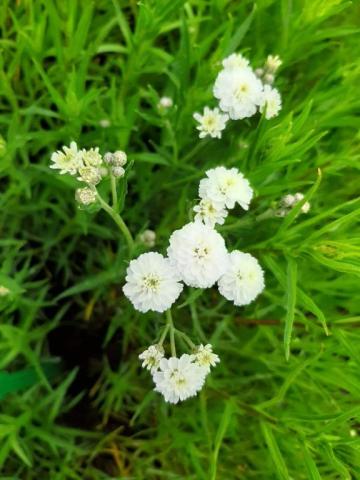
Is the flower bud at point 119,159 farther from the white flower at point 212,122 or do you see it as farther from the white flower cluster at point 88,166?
the white flower at point 212,122

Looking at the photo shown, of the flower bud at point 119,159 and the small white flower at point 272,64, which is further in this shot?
the small white flower at point 272,64

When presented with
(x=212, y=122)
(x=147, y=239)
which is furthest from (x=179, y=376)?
(x=212, y=122)

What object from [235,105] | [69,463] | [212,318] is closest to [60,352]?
[69,463]

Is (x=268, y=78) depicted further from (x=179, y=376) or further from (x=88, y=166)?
(x=179, y=376)

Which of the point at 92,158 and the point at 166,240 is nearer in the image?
the point at 92,158

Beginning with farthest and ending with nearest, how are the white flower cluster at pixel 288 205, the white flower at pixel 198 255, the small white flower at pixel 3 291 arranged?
the small white flower at pixel 3 291, the white flower cluster at pixel 288 205, the white flower at pixel 198 255

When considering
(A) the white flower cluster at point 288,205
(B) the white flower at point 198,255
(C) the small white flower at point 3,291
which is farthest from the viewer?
(C) the small white flower at point 3,291

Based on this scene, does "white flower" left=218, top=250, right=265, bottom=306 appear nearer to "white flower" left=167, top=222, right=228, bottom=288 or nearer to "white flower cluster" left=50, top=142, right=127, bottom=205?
"white flower" left=167, top=222, right=228, bottom=288

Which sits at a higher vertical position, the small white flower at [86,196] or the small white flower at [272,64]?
the small white flower at [272,64]

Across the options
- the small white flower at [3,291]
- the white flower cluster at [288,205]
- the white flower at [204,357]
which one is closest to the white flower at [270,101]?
the white flower cluster at [288,205]
